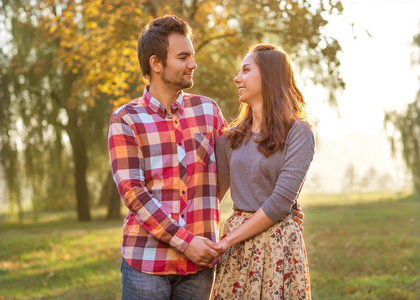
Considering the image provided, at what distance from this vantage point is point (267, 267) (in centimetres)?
253

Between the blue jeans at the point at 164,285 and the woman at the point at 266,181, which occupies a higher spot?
the woman at the point at 266,181

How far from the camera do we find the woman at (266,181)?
2449 mm

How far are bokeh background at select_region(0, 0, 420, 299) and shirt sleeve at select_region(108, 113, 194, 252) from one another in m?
2.42

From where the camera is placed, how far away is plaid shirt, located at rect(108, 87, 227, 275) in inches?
95.2

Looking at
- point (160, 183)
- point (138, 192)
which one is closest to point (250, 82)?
point (160, 183)

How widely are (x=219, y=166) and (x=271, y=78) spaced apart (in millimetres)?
529

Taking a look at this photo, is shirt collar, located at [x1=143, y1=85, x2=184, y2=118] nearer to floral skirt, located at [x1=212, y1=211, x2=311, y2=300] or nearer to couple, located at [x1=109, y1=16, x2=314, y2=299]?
couple, located at [x1=109, y1=16, x2=314, y2=299]

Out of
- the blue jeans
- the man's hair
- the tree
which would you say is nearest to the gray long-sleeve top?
the blue jeans

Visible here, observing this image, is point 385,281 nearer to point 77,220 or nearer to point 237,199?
point 237,199

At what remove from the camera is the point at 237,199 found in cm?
265

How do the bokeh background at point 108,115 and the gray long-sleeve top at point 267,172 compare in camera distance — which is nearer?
the gray long-sleeve top at point 267,172

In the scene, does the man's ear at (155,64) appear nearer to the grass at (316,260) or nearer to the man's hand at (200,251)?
the man's hand at (200,251)

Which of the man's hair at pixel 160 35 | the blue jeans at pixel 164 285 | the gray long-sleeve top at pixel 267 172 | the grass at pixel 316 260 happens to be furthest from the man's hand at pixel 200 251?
the grass at pixel 316 260

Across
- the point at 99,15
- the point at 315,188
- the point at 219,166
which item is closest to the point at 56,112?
the point at 99,15
